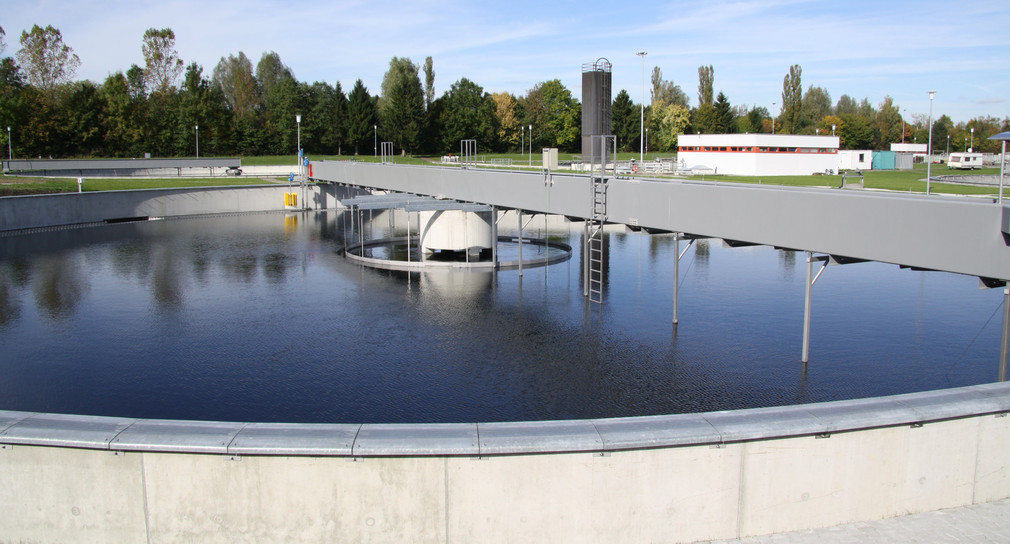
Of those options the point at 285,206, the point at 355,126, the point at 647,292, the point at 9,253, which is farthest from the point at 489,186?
the point at 355,126

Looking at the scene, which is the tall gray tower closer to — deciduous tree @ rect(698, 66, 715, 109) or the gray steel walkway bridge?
the gray steel walkway bridge

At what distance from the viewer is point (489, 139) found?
91750 mm

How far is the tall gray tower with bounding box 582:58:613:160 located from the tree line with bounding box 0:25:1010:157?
30003 mm

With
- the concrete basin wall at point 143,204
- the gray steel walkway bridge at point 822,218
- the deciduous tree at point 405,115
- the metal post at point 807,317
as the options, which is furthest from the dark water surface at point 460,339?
the deciduous tree at point 405,115

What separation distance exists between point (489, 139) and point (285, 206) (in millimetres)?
40941

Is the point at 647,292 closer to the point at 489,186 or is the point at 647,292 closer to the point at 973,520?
the point at 489,186

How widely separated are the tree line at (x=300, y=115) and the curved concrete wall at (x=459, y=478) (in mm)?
62571

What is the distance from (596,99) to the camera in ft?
133

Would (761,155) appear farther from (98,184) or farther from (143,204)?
(98,184)

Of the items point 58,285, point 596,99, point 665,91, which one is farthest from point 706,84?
point 58,285

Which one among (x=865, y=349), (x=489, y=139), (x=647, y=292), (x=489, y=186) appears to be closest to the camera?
(x=865, y=349)

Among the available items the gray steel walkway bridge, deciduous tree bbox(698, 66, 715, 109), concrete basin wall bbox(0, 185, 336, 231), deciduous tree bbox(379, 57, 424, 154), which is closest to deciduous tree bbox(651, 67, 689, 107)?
deciduous tree bbox(698, 66, 715, 109)

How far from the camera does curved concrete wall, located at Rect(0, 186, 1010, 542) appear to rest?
24.0ft

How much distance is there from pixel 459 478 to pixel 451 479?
3.0 inches
